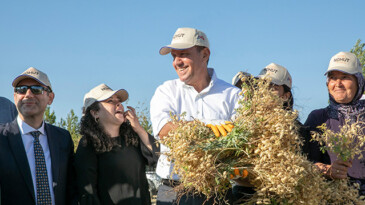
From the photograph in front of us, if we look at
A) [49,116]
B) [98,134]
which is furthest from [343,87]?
[49,116]

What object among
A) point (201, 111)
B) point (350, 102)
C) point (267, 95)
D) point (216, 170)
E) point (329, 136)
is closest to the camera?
point (216, 170)

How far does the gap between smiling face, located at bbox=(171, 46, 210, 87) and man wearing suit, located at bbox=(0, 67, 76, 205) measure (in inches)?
55.7

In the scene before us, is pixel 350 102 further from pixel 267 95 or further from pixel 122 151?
pixel 122 151

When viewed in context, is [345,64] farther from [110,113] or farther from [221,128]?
[110,113]

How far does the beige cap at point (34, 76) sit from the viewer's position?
15.0ft

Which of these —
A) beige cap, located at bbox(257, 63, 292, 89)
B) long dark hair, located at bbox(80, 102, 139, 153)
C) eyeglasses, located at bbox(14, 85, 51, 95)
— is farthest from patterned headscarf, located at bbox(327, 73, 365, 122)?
eyeglasses, located at bbox(14, 85, 51, 95)

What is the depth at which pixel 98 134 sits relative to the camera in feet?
15.8

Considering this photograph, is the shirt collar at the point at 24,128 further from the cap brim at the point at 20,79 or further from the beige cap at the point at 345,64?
the beige cap at the point at 345,64

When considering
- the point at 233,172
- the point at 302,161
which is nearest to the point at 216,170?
the point at 233,172

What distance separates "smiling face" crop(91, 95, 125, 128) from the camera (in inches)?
196

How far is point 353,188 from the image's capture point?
13.3 feet

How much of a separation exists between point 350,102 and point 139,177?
2318 millimetres

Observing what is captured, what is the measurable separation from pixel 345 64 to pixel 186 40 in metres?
1.64

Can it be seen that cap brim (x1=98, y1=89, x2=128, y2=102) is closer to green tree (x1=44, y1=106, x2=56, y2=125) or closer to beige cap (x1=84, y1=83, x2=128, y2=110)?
beige cap (x1=84, y1=83, x2=128, y2=110)
